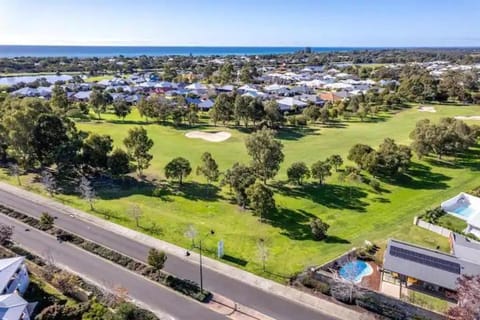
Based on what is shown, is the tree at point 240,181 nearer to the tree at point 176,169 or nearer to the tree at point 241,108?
the tree at point 176,169

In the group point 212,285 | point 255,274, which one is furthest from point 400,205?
point 212,285

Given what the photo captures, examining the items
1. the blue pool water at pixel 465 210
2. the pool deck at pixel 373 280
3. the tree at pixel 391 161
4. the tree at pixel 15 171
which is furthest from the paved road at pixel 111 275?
the tree at pixel 391 161

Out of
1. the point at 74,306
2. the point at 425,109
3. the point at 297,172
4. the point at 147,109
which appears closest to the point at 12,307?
the point at 74,306

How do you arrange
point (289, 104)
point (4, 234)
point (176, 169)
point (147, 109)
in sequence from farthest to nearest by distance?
point (289, 104) < point (147, 109) < point (176, 169) < point (4, 234)

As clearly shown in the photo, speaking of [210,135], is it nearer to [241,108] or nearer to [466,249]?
[241,108]

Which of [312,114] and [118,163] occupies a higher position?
[312,114]

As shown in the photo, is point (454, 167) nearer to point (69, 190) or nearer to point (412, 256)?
point (412, 256)
